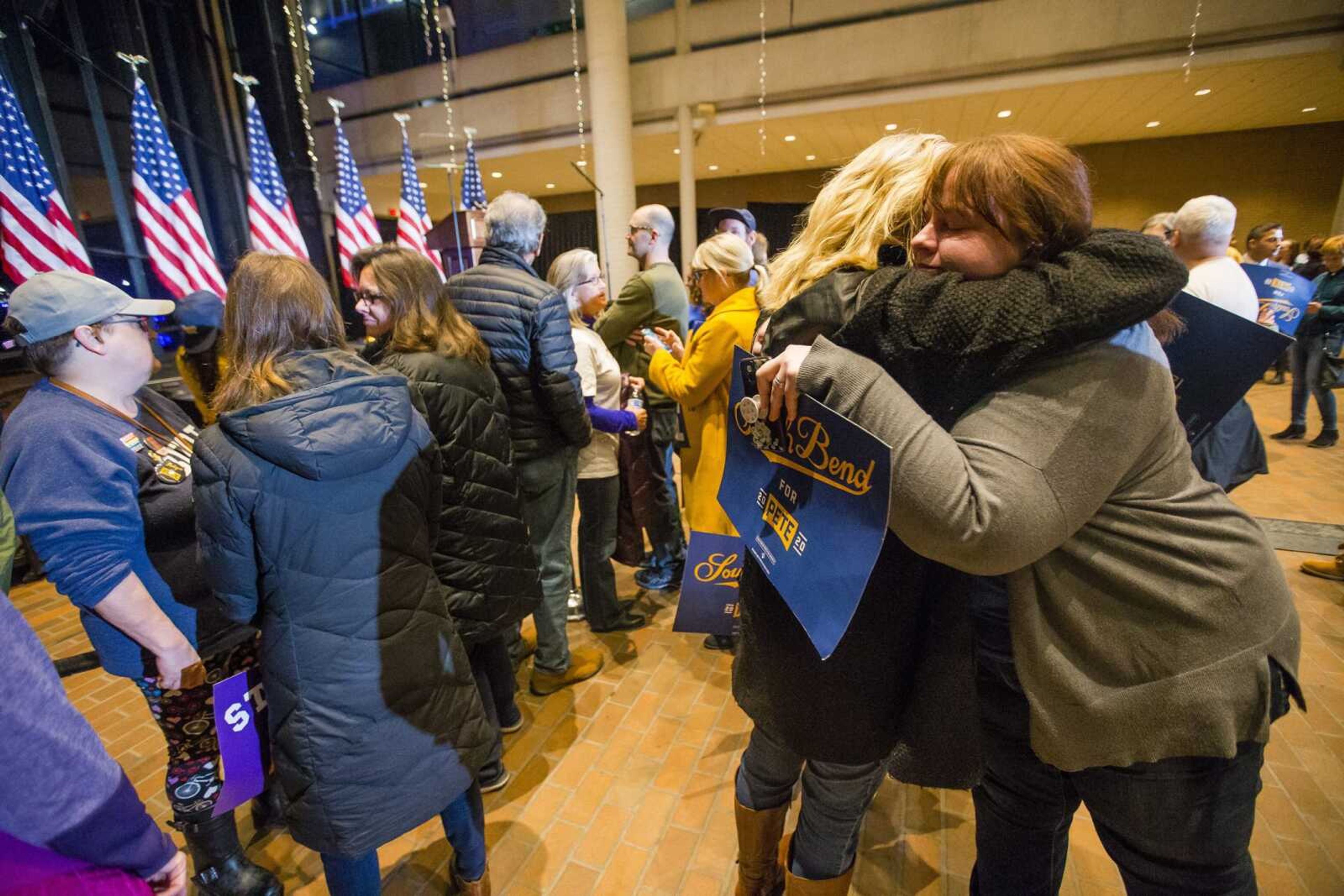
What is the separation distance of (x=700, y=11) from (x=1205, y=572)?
1051cm

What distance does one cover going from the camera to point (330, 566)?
1.24 meters

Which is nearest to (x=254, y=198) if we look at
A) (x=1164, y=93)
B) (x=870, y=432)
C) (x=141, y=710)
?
(x=141, y=710)

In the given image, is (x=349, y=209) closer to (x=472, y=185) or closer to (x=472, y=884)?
(x=472, y=185)

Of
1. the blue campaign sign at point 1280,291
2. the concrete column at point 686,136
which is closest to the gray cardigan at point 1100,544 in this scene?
the blue campaign sign at point 1280,291

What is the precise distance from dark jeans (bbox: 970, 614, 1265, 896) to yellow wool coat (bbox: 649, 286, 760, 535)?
1.03 metres

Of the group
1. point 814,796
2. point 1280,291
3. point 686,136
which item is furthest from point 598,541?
point 686,136

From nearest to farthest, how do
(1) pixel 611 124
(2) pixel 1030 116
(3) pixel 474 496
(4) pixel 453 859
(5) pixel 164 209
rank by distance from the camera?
1. (4) pixel 453 859
2. (3) pixel 474 496
3. (5) pixel 164 209
4. (1) pixel 611 124
5. (2) pixel 1030 116

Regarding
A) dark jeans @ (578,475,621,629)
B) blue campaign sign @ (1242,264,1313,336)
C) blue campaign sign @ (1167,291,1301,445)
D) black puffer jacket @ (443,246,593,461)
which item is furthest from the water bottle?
blue campaign sign @ (1242,264,1313,336)

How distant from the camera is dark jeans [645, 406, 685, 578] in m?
3.26

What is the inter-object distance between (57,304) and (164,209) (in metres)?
4.38

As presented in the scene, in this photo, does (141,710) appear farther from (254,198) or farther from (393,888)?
(254,198)

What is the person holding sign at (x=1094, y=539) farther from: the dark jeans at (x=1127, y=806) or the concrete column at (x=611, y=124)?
the concrete column at (x=611, y=124)

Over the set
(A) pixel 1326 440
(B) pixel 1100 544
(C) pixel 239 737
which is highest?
(B) pixel 1100 544

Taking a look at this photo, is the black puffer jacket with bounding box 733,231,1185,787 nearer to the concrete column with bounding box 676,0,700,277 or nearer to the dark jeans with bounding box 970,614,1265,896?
the dark jeans with bounding box 970,614,1265,896
